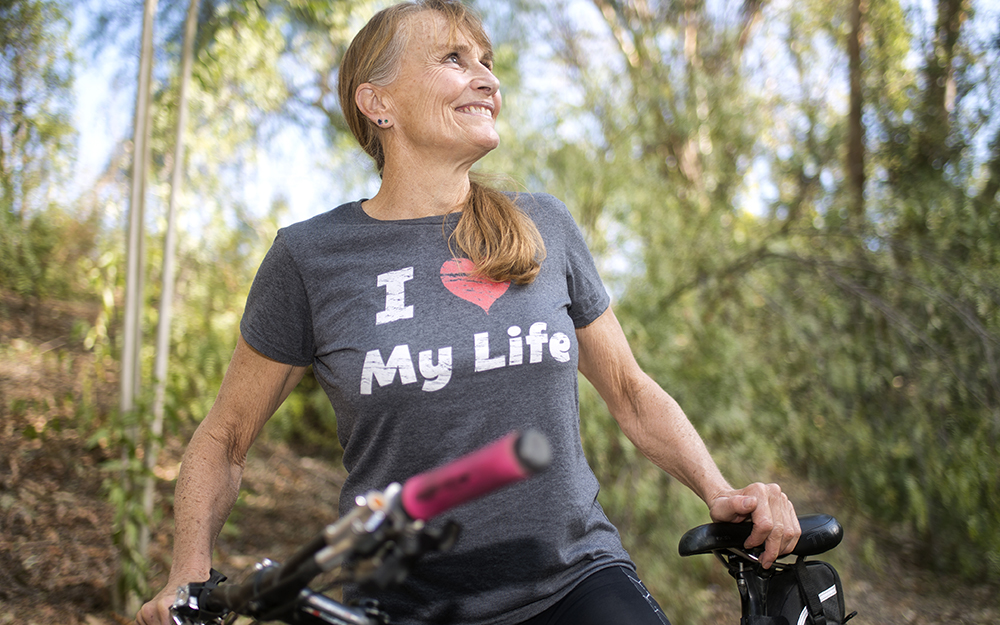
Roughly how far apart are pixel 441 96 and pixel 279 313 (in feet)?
2.15

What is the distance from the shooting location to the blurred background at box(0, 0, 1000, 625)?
10.5 feet

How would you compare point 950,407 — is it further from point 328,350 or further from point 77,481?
point 77,481

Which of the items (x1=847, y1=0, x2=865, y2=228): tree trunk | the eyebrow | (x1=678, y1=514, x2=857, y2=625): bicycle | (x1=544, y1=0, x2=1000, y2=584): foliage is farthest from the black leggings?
(x1=847, y1=0, x2=865, y2=228): tree trunk

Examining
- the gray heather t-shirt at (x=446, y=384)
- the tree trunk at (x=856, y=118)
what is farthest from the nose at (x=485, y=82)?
the tree trunk at (x=856, y=118)

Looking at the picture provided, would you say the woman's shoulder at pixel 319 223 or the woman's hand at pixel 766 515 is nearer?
the woman's hand at pixel 766 515

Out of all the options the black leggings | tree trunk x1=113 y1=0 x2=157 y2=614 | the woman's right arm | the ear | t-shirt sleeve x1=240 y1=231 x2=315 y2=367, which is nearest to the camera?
the black leggings

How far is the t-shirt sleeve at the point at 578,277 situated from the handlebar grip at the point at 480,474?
1.02 metres

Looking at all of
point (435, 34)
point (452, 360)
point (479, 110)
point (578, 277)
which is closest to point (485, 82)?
point (479, 110)

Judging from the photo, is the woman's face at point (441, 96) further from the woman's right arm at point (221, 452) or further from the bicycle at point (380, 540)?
the bicycle at point (380, 540)

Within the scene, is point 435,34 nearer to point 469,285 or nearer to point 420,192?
point 420,192

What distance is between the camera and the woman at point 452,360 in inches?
56.4

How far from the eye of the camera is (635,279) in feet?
15.8

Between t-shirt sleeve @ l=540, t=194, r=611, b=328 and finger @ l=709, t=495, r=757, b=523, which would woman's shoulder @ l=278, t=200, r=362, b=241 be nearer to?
t-shirt sleeve @ l=540, t=194, r=611, b=328

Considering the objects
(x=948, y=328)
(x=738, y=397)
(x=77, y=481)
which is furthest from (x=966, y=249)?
(x=77, y=481)
